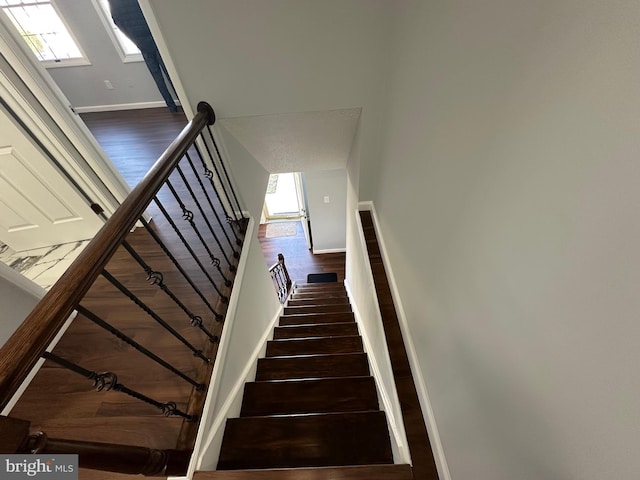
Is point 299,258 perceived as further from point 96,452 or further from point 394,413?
point 96,452

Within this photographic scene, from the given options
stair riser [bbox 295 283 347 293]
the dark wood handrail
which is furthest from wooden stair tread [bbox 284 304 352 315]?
the dark wood handrail

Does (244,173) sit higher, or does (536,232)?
(244,173)

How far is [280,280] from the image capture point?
4555 mm

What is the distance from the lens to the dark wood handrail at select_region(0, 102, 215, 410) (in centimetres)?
55

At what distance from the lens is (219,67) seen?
5.57ft

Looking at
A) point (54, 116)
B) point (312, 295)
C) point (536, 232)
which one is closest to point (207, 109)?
point (54, 116)

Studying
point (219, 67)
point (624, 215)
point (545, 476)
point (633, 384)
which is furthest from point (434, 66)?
point (219, 67)

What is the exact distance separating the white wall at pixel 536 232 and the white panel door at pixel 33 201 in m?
2.50

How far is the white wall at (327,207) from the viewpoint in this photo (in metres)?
4.88

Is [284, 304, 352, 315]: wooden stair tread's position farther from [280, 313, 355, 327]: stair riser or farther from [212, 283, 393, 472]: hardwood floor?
[212, 283, 393, 472]: hardwood floor

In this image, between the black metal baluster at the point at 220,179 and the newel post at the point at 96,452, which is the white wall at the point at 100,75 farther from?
the newel post at the point at 96,452

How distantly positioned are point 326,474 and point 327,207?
14.5 feet

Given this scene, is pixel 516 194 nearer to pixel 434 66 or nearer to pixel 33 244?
pixel 434 66

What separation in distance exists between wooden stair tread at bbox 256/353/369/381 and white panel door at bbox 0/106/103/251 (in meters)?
1.84
